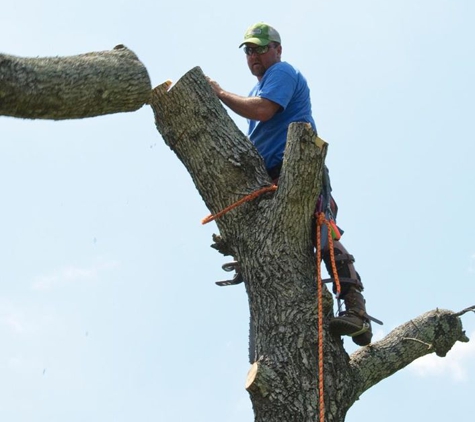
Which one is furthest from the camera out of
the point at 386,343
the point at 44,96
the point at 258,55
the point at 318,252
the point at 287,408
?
Answer: the point at 258,55

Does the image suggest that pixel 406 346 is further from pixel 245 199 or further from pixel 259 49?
pixel 259 49

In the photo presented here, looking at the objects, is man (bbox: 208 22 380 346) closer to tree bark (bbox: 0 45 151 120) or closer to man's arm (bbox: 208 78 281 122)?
man's arm (bbox: 208 78 281 122)

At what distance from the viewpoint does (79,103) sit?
4160 millimetres

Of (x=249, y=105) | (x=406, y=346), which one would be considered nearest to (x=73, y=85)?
(x=249, y=105)

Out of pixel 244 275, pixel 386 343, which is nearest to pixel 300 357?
pixel 244 275

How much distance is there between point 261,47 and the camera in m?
6.19

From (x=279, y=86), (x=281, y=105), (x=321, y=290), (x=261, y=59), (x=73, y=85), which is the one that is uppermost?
(x=261, y=59)

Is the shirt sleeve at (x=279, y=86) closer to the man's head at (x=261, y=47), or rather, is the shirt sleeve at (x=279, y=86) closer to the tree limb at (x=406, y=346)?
the man's head at (x=261, y=47)

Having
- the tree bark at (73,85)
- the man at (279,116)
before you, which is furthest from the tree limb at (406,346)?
the tree bark at (73,85)

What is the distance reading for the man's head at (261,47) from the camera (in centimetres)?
618

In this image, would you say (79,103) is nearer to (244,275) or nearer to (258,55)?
(244,275)

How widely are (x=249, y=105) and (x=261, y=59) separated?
63cm

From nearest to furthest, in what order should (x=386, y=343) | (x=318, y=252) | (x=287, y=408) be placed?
(x=287, y=408)
(x=318, y=252)
(x=386, y=343)

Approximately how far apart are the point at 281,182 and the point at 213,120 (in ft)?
1.82
